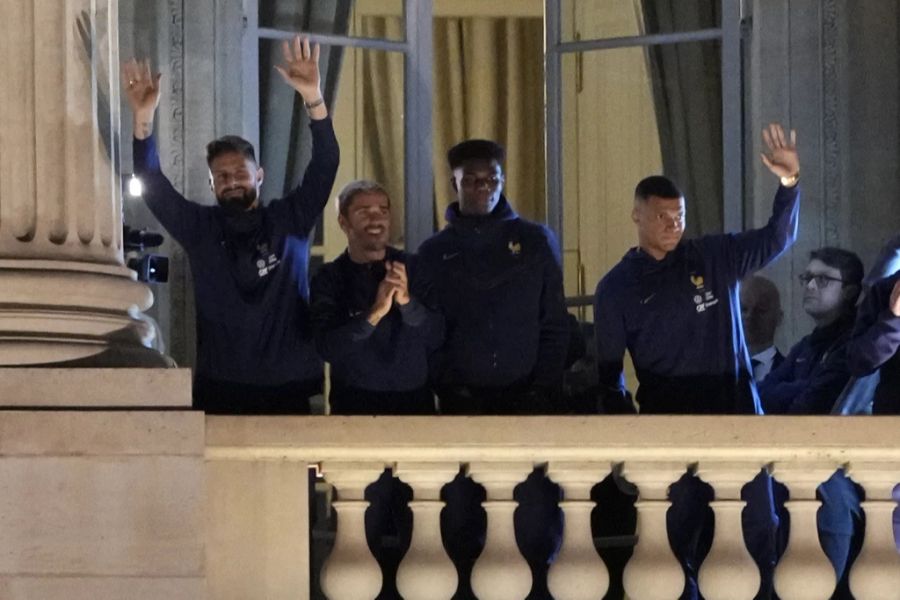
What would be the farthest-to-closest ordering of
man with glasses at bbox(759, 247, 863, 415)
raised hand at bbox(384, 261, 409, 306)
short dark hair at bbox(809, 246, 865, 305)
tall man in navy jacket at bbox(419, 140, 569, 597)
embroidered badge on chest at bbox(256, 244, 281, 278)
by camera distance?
short dark hair at bbox(809, 246, 865, 305), man with glasses at bbox(759, 247, 863, 415), tall man in navy jacket at bbox(419, 140, 569, 597), embroidered badge on chest at bbox(256, 244, 281, 278), raised hand at bbox(384, 261, 409, 306)

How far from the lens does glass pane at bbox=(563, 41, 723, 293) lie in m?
10.2

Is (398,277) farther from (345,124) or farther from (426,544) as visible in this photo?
(345,124)

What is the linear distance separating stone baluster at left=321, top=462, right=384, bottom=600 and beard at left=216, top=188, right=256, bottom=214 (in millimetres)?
1436

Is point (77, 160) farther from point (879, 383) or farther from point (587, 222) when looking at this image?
point (587, 222)

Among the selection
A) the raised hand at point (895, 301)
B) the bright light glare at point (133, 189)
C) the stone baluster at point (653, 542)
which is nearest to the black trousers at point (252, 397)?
the stone baluster at point (653, 542)

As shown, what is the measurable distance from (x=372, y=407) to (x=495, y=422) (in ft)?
3.38

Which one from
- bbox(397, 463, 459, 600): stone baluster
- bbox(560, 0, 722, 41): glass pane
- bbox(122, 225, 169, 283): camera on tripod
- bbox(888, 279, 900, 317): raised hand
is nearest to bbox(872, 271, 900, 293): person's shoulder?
bbox(888, 279, 900, 317): raised hand

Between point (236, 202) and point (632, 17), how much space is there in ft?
13.0

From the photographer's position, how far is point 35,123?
5.77m

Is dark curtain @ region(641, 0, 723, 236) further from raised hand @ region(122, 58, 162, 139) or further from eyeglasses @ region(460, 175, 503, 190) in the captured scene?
raised hand @ region(122, 58, 162, 139)

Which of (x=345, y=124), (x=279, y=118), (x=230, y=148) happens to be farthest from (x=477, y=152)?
(x=345, y=124)

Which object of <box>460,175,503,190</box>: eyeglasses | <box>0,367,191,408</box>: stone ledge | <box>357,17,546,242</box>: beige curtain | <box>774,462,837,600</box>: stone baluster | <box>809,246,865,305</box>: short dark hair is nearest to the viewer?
<box>0,367,191,408</box>: stone ledge

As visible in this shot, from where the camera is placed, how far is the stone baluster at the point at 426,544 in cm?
566

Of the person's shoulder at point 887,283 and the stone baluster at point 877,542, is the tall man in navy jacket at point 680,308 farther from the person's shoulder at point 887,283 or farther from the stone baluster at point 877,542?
the stone baluster at point 877,542
